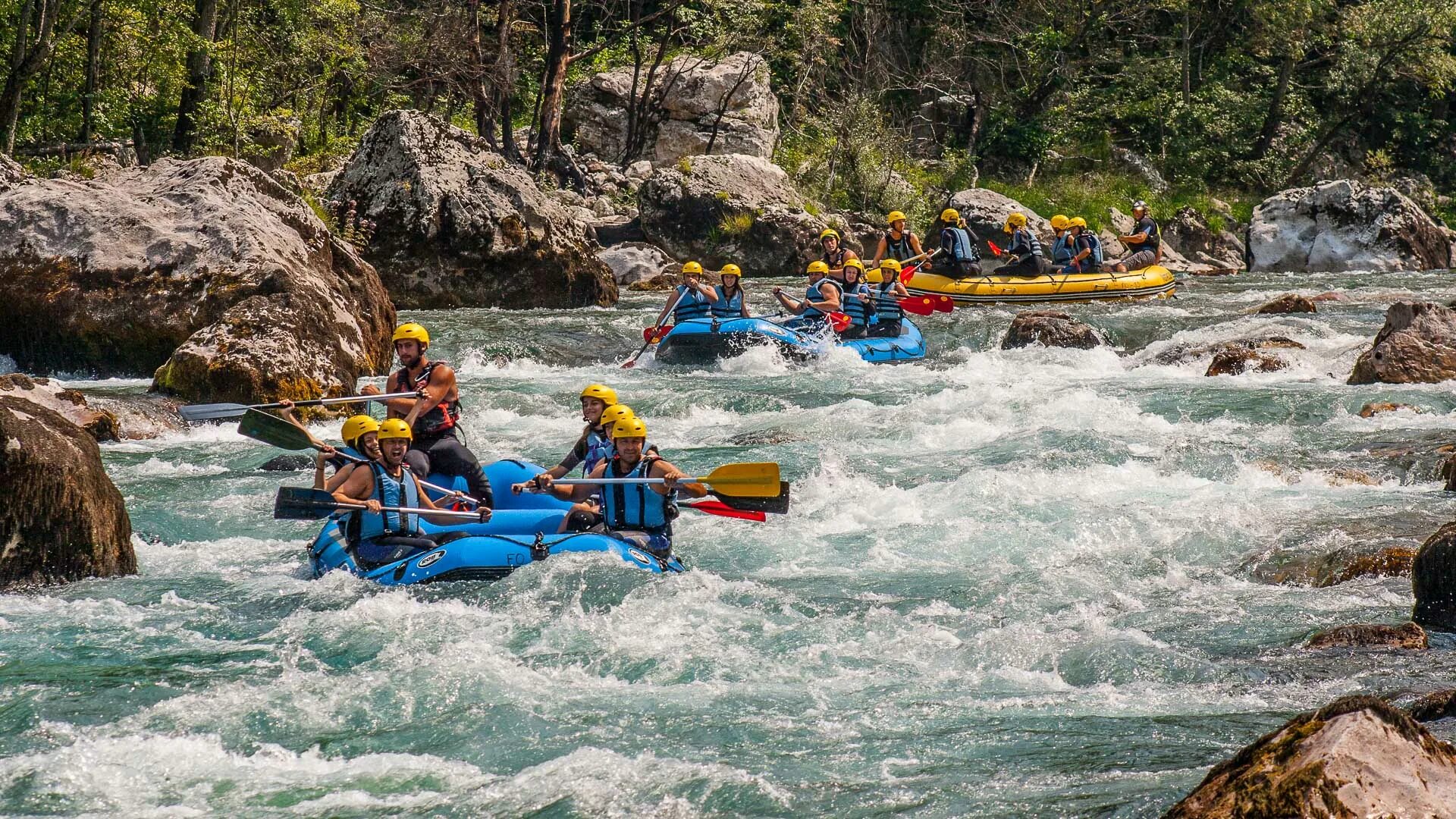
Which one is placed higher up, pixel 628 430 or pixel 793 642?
pixel 628 430

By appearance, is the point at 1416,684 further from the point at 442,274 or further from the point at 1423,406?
the point at 442,274

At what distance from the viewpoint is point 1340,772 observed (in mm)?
3342

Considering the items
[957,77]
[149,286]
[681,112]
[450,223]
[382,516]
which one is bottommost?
[382,516]

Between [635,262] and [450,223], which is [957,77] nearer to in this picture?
[635,262]

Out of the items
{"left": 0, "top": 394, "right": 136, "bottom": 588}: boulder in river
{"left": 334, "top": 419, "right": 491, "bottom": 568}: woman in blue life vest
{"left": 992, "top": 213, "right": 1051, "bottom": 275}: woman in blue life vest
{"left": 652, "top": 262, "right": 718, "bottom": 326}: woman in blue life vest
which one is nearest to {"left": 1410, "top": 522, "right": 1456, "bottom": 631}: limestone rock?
{"left": 334, "top": 419, "right": 491, "bottom": 568}: woman in blue life vest

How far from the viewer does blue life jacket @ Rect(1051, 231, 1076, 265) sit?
19.3 metres

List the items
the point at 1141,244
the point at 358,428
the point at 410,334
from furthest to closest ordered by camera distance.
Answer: the point at 1141,244
the point at 410,334
the point at 358,428

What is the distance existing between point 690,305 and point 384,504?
7.77m

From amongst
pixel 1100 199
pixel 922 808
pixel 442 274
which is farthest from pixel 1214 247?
pixel 922 808

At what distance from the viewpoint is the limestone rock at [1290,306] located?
17312 mm

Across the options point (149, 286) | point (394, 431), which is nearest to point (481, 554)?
point (394, 431)

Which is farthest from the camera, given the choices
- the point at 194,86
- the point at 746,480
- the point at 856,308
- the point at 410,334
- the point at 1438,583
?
the point at 194,86

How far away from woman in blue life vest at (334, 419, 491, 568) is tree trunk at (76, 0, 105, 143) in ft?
42.4

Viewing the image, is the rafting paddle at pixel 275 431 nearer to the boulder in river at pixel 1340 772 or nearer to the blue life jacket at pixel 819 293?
the boulder in river at pixel 1340 772
